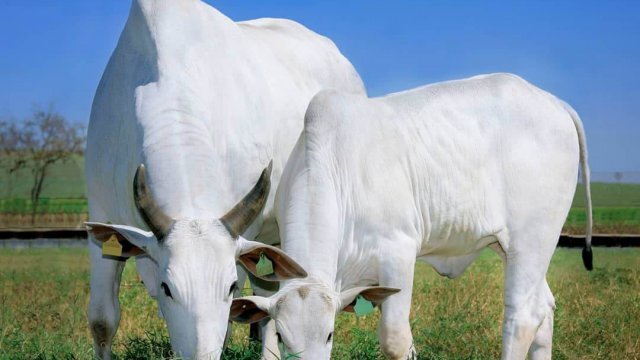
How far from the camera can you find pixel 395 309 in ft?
19.9

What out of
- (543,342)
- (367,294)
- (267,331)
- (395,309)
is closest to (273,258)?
(367,294)

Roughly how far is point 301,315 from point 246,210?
69cm

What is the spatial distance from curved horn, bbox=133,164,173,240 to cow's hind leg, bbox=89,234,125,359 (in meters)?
1.47

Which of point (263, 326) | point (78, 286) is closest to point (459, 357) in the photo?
point (263, 326)

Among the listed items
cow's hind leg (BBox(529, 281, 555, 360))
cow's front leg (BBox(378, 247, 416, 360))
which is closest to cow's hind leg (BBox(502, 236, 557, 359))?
cow's hind leg (BBox(529, 281, 555, 360))

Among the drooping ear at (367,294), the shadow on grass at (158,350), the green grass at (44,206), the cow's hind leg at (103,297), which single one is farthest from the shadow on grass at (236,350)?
the green grass at (44,206)

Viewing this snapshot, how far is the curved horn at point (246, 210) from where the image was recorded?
5305 mm

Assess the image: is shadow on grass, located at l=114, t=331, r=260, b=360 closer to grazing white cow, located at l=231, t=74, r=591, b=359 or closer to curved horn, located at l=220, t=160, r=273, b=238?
grazing white cow, located at l=231, t=74, r=591, b=359

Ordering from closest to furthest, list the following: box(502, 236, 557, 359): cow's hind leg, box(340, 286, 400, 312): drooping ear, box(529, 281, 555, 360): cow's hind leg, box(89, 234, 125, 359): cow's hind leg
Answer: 1. box(340, 286, 400, 312): drooping ear
2. box(89, 234, 125, 359): cow's hind leg
3. box(502, 236, 557, 359): cow's hind leg
4. box(529, 281, 555, 360): cow's hind leg

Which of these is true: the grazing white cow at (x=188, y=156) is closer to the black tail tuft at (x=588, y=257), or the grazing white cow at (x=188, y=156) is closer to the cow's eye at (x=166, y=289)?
the cow's eye at (x=166, y=289)

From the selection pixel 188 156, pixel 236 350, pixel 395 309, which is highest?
pixel 188 156

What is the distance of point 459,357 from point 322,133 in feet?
8.55

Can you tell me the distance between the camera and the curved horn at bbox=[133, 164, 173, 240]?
17.1 feet

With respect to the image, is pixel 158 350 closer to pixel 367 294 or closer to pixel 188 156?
pixel 188 156
